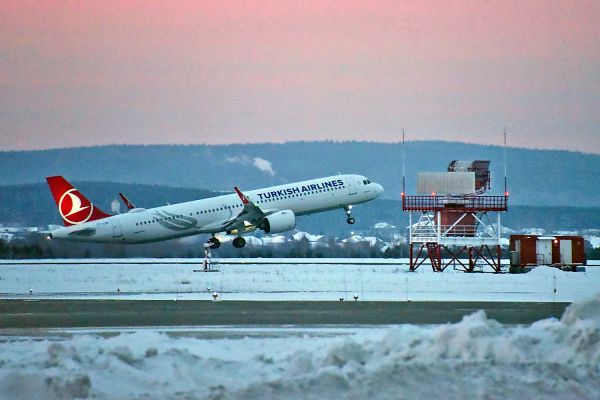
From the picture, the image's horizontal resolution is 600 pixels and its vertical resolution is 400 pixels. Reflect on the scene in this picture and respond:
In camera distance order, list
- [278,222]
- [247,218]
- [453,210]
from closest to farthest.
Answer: [453,210] → [278,222] → [247,218]

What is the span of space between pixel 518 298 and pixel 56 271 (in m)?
30.8

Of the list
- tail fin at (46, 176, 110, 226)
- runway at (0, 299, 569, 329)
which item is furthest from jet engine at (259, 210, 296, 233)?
runway at (0, 299, 569, 329)

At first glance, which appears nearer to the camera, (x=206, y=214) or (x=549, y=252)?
(x=549, y=252)

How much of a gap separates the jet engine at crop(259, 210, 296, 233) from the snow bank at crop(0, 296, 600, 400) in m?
50.6

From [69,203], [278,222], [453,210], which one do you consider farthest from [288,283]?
[69,203]

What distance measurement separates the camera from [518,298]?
120 feet

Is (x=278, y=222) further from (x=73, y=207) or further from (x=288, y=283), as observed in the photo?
(x=288, y=283)

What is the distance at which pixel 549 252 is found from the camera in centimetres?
6075

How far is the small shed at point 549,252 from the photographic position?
60.6 metres

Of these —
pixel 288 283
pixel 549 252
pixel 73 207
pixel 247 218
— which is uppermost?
pixel 73 207

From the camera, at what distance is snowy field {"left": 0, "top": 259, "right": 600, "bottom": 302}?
38.4m

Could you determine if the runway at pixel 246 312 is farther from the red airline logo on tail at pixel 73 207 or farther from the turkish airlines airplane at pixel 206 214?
the turkish airlines airplane at pixel 206 214

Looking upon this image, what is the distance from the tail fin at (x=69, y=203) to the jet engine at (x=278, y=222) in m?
11.4

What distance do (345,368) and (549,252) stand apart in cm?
4542
